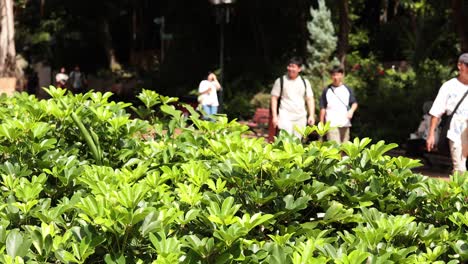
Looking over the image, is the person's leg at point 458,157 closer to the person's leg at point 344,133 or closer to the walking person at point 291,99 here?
the walking person at point 291,99

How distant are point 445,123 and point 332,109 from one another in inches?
85.1

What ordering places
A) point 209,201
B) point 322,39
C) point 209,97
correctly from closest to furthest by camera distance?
1. point 209,201
2. point 209,97
3. point 322,39

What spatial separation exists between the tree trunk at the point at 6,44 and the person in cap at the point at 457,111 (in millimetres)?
16967

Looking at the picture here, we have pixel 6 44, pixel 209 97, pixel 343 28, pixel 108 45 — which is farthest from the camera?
pixel 108 45

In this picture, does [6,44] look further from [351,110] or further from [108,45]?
[108,45]

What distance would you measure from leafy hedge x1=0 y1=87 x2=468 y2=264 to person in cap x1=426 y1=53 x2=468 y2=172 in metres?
4.49

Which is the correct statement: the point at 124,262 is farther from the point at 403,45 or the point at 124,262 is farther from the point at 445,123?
the point at 403,45

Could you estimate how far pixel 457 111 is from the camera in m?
8.23

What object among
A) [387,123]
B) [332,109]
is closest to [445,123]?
[332,109]

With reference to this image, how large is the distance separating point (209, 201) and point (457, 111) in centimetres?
589

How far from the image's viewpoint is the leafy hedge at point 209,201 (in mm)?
2562

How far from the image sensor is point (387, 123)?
1691cm

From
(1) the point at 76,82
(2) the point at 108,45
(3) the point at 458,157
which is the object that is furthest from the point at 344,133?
(2) the point at 108,45

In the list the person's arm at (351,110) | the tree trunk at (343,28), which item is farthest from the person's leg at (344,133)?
the tree trunk at (343,28)
